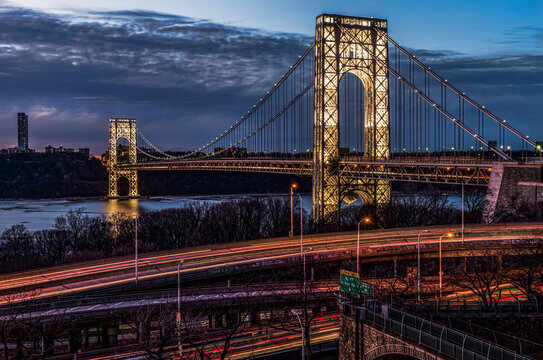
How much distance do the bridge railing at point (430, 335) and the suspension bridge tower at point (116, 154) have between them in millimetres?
84108

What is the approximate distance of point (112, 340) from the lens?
73.2ft

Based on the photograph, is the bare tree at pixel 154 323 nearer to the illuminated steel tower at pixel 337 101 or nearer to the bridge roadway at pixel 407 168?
the bridge roadway at pixel 407 168

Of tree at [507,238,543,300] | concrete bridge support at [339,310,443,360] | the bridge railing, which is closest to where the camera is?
the bridge railing

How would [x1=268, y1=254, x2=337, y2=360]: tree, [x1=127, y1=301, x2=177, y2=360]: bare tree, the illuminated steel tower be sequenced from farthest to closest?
the illuminated steel tower, [x1=268, y1=254, x2=337, y2=360]: tree, [x1=127, y1=301, x2=177, y2=360]: bare tree

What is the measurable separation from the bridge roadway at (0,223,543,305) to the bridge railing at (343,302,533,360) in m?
9.18

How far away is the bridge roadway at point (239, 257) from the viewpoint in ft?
77.2

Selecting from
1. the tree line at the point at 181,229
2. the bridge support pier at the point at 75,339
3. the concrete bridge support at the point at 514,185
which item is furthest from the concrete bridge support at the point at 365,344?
the tree line at the point at 181,229

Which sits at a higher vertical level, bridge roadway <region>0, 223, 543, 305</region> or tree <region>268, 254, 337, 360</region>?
bridge roadway <region>0, 223, 543, 305</region>

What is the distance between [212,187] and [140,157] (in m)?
17.3

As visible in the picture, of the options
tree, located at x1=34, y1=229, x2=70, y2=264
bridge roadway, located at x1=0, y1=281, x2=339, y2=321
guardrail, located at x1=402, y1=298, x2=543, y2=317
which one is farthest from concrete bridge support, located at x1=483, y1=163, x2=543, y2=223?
tree, located at x1=34, y1=229, x2=70, y2=264

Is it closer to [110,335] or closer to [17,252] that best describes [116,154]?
[17,252]

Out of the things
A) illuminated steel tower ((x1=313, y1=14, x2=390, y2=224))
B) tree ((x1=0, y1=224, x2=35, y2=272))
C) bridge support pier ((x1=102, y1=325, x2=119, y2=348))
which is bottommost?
bridge support pier ((x1=102, y1=325, x2=119, y2=348))

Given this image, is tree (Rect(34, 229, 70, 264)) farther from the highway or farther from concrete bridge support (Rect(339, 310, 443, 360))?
concrete bridge support (Rect(339, 310, 443, 360))

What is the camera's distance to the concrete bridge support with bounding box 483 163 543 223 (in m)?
33.5
